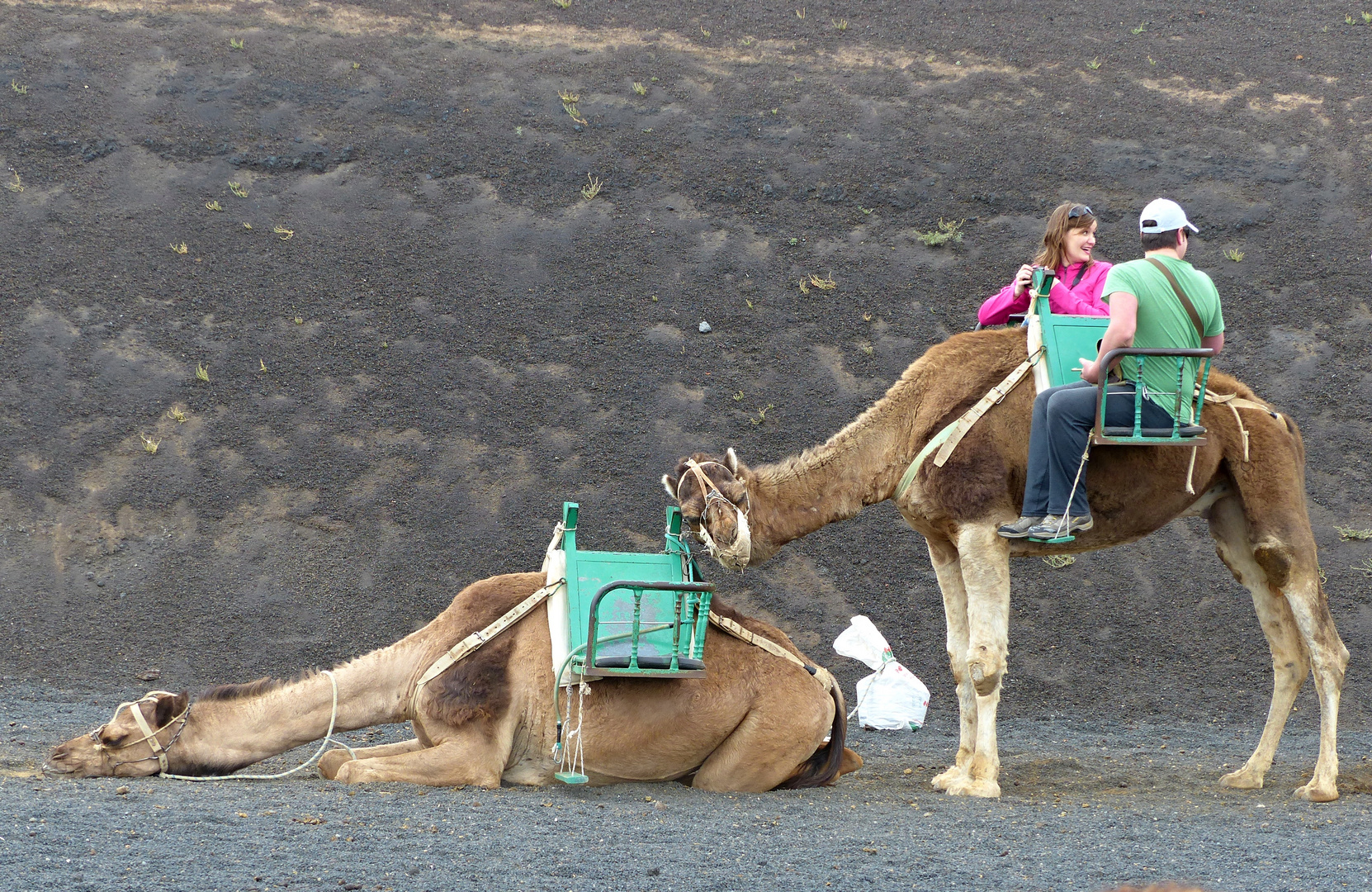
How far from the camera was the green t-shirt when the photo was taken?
684 cm

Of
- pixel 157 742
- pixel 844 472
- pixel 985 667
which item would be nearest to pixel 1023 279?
pixel 844 472

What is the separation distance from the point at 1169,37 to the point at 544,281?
1189 cm

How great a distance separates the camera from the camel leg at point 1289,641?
7082 millimetres

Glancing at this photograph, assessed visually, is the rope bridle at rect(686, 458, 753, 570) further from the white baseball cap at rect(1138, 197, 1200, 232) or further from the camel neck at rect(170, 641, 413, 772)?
the white baseball cap at rect(1138, 197, 1200, 232)

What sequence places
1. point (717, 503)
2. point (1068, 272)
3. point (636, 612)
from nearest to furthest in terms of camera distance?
1. point (636, 612)
2. point (717, 503)
3. point (1068, 272)

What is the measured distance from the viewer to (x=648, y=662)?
6648 mm

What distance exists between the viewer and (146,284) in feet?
50.6

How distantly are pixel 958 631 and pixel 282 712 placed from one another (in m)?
4.06

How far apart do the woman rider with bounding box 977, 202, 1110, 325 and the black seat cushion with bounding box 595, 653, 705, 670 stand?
2.99 metres

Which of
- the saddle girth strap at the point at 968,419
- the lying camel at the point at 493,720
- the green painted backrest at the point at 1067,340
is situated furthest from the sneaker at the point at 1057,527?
the lying camel at the point at 493,720

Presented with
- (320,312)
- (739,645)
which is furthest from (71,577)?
(739,645)

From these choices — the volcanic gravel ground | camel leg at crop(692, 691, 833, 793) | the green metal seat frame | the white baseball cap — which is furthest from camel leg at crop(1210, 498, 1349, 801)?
the green metal seat frame

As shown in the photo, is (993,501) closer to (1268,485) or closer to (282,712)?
(1268,485)

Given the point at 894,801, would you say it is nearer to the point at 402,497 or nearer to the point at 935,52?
the point at 402,497
